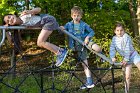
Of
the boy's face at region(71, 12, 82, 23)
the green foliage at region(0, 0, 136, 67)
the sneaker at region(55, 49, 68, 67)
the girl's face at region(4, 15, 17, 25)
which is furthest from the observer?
the green foliage at region(0, 0, 136, 67)

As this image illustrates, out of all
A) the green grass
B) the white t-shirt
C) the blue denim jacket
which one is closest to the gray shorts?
the white t-shirt

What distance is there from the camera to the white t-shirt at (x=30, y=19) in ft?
18.8

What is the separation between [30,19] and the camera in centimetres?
574

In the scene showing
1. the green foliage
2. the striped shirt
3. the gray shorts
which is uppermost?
the gray shorts

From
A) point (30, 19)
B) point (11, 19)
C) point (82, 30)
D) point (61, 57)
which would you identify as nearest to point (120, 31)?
point (82, 30)

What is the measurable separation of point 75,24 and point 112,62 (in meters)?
0.81

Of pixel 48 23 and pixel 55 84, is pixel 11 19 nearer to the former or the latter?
pixel 48 23

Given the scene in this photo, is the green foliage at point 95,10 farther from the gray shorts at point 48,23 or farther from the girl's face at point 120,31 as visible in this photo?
the gray shorts at point 48,23

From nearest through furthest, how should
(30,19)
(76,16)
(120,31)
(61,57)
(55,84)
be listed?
1. (30,19)
2. (61,57)
3. (76,16)
4. (120,31)
5. (55,84)

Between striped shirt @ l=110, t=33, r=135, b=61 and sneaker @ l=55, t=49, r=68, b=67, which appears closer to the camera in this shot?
sneaker @ l=55, t=49, r=68, b=67

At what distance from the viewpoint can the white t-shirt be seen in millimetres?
5718

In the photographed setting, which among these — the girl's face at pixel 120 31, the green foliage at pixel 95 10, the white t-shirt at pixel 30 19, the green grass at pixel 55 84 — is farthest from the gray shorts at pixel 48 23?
the green foliage at pixel 95 10

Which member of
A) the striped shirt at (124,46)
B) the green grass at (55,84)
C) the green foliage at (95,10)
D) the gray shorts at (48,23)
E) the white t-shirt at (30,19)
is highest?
the white t-shirt at (30,19)

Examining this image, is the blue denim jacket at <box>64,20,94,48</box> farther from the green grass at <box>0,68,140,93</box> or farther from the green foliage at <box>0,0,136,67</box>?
the green foliage at <box>0,0,136,67</box>
